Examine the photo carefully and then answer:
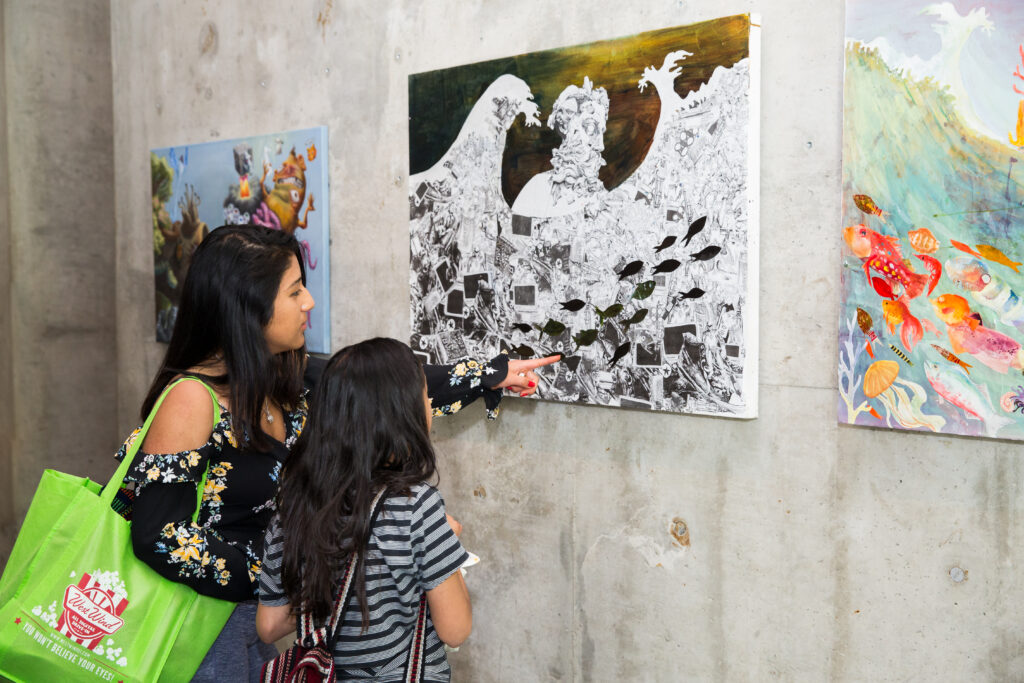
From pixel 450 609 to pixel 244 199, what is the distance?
2.20m

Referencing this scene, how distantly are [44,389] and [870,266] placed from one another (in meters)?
3.57

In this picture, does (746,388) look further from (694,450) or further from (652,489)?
(652,489)

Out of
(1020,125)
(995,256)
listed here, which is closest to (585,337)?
(995,256)

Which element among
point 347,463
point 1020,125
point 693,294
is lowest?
point 347,463

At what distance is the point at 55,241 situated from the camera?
12.9 feet

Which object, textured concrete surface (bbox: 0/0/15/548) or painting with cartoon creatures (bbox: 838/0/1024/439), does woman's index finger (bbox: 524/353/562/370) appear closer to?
painting with cartoon creatures (bbox: 838/0/1024/439)

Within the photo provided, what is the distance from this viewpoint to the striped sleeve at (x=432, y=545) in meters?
1.70

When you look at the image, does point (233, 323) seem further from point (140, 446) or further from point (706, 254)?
point (706, 254)

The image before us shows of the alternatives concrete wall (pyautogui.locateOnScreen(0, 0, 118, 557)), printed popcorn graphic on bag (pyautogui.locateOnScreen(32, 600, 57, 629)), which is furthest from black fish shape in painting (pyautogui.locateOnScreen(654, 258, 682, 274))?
concrete wall (pyautogui.locateOnScreen(0, 0, 118, 557))

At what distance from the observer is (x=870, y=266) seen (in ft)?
6.66

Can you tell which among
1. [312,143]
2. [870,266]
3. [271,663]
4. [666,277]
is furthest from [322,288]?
[870,266]

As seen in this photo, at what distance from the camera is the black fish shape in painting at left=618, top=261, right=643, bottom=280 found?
236cm

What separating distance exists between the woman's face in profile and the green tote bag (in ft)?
1.15

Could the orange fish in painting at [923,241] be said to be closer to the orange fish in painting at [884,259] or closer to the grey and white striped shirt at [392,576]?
the orange fish in painting at [884,259]
